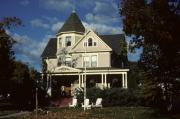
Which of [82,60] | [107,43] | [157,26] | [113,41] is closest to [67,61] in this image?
[82,60]

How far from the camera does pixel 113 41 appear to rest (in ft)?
199

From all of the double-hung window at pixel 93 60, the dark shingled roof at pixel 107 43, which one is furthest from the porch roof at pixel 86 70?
the dark shingled roof at pixel 107 43

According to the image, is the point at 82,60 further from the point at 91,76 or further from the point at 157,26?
the point at 157,26

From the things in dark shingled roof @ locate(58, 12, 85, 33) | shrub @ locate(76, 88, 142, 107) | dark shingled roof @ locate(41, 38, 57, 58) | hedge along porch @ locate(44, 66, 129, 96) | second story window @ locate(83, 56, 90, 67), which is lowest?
shrub @ locate(76, 88, 142, 107)

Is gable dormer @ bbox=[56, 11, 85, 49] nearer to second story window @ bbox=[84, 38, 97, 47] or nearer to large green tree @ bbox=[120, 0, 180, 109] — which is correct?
second story window @ bbox=[84, 38, 97, 47]

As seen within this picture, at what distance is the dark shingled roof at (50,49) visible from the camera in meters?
63.1

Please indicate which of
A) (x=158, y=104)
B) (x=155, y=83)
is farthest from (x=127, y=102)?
(x=155, y=83)

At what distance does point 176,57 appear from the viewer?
91.7 feet

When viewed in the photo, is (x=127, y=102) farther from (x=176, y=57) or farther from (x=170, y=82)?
(x=176, y=57)

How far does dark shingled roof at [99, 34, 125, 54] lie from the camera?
59188 millimetres

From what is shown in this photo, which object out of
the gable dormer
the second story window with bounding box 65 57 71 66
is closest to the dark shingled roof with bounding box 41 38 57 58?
the gable dormer

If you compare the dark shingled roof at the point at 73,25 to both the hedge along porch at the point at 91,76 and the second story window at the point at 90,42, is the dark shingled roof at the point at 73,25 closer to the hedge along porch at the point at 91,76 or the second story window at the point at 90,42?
the second story window at the point at 90,42

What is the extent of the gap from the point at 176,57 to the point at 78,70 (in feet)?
93.0

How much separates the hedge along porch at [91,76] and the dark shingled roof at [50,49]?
449cm
